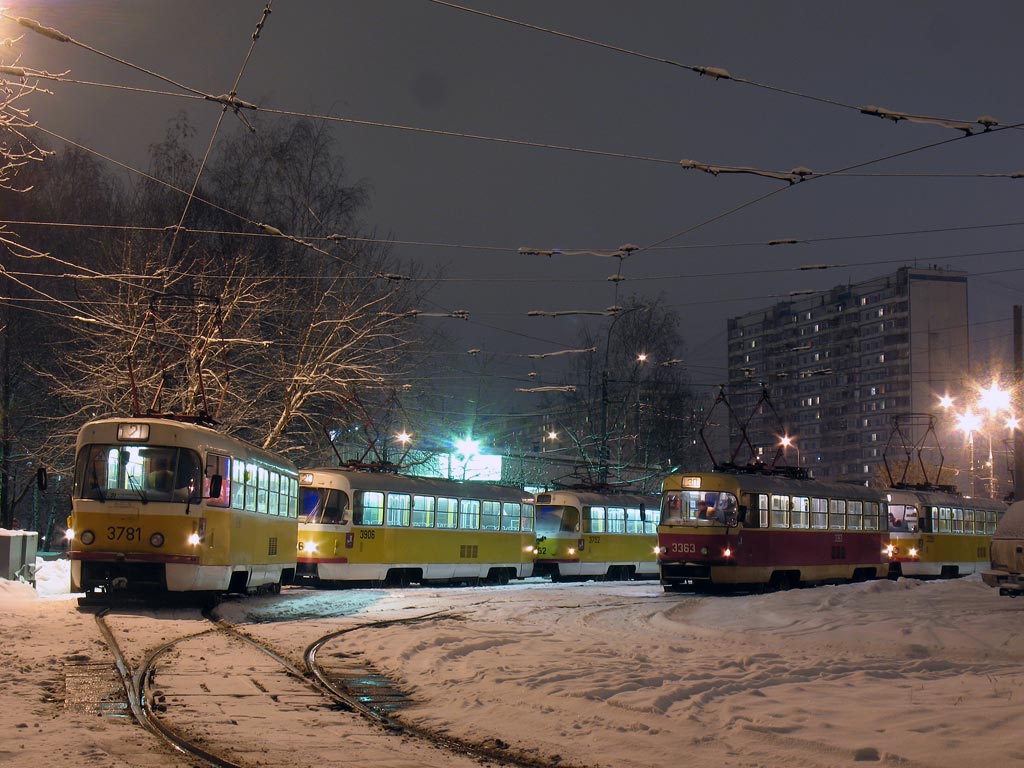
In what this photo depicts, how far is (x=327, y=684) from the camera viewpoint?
10.8 m

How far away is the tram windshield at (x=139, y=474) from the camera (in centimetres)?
1744

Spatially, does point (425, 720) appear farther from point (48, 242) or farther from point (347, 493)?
point (48, 242)

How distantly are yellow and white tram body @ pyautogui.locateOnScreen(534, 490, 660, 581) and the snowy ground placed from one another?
13.8 meters

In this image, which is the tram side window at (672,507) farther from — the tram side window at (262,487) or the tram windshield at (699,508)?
the tram side window at (262,487)

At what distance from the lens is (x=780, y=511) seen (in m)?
29.0

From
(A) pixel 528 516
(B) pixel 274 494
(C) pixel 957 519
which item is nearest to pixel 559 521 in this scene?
(A) pixel 528 516

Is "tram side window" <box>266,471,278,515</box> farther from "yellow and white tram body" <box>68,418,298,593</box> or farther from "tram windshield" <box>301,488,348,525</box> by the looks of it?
"yellow and white tram body" <box>68,418,298,593</box>

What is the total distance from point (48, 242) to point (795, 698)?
35.0 metres

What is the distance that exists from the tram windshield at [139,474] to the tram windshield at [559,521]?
18.6 meters

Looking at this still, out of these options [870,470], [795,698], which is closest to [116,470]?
[795,698]

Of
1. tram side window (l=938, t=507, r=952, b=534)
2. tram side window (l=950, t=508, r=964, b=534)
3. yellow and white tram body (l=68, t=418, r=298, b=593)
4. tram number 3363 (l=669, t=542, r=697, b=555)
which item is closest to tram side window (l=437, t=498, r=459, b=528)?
tram number 3363 (l=669, t=542, r=697, b=555)

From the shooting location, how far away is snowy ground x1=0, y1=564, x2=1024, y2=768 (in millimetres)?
7887

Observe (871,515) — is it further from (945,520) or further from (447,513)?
(447,513)

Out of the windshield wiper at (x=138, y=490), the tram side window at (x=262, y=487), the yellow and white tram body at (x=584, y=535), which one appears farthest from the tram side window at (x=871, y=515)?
the windshield wiper at (x=138, y=490)
